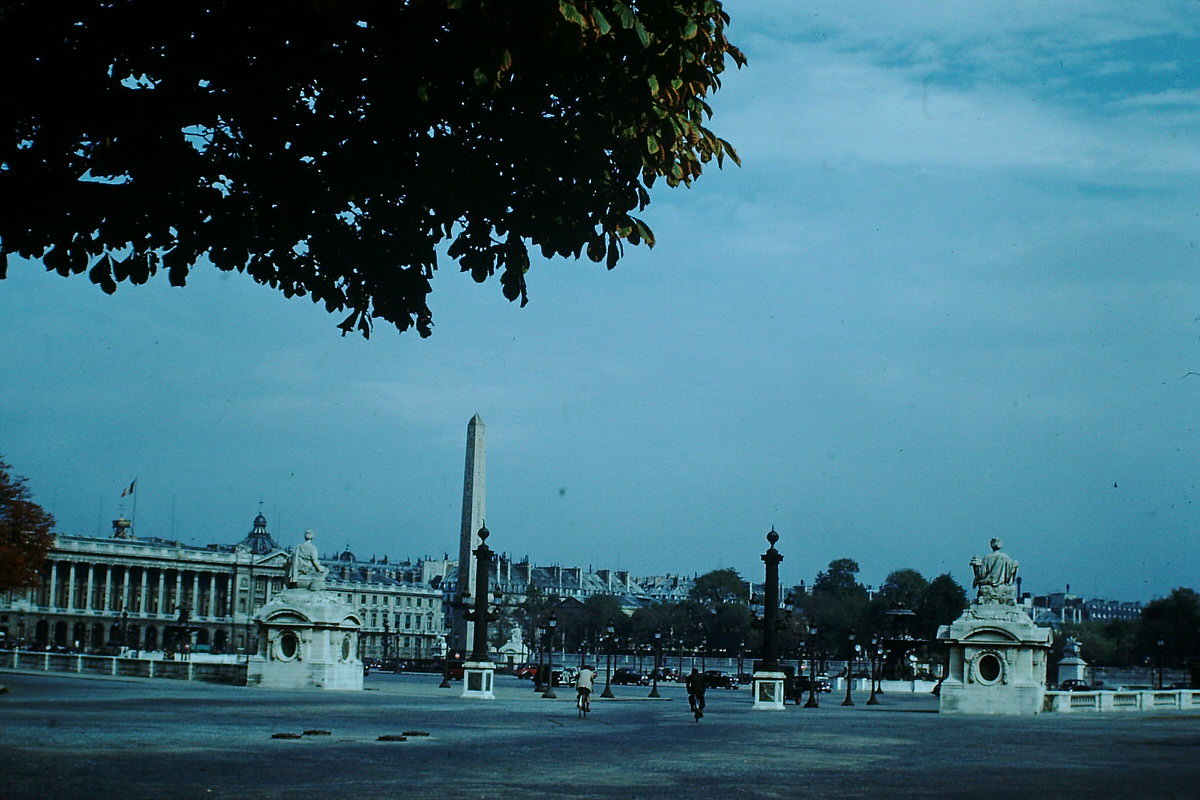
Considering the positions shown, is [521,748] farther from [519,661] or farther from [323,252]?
[519,661]

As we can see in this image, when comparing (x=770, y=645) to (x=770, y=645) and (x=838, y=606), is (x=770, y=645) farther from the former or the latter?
(x=838, y=606)

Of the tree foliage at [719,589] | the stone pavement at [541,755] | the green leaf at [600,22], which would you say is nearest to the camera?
the green leaf at [600,22]

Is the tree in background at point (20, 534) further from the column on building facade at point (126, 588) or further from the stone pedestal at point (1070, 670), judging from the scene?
the column on building facade at point (126, 588)

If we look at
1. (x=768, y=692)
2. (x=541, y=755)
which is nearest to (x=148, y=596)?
(x=768, y=692)

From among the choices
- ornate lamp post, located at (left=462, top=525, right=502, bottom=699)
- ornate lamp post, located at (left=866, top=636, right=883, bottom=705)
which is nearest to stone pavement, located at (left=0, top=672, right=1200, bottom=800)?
ornate lamp post, located at (left=462, top=525, right=502, bottom=699)

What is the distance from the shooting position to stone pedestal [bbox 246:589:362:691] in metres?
54.0

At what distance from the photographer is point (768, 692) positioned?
157ft

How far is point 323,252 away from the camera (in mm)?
12008

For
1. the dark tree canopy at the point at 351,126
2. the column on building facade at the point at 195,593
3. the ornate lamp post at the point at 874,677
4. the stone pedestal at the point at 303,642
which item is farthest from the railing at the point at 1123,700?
the column on building facade at the point at 195,593

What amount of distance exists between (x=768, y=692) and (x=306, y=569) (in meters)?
19.7

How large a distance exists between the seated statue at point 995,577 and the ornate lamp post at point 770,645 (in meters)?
6.84

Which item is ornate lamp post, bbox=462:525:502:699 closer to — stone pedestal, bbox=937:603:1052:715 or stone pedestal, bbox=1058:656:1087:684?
stone pedestal, bbox=937:603:1052:715

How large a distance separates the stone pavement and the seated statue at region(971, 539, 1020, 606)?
7842mm

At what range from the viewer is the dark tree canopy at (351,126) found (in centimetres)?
912
